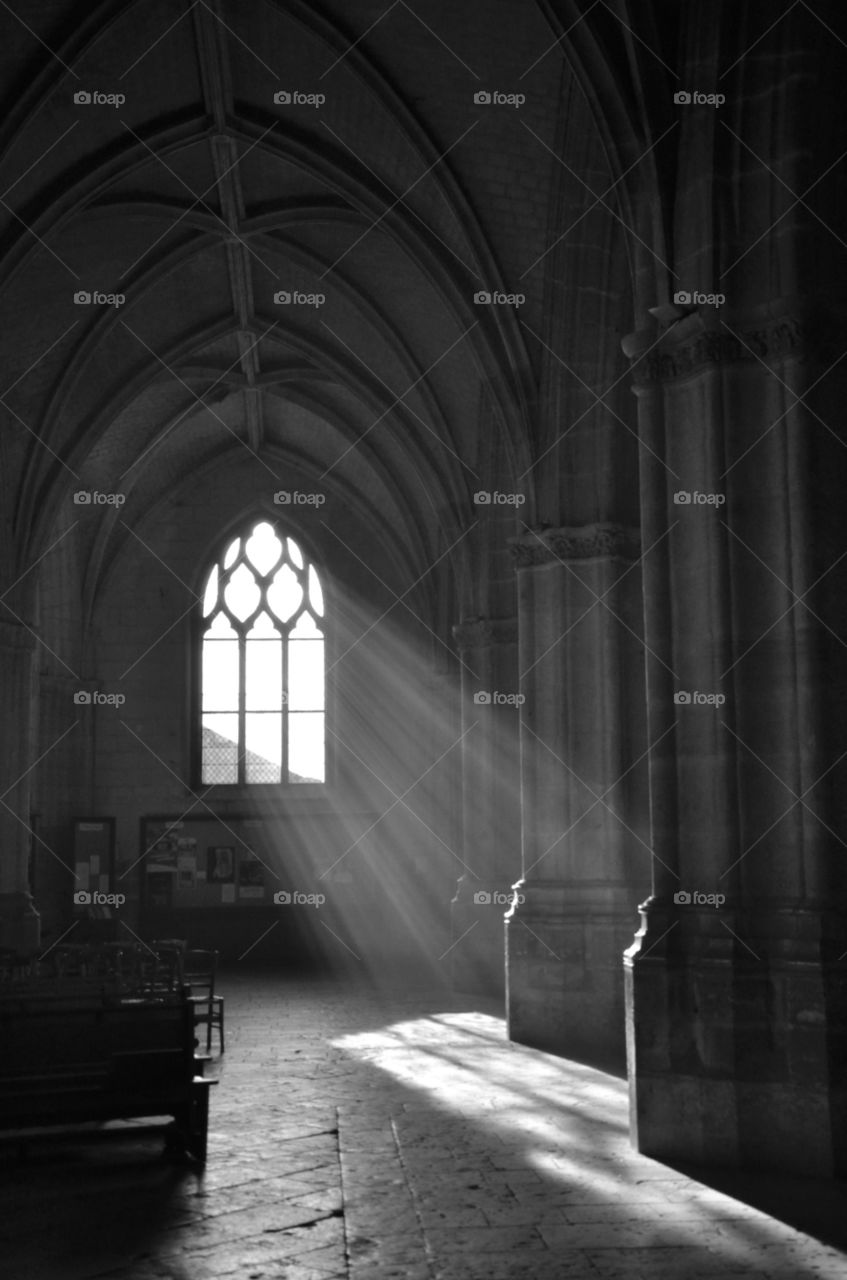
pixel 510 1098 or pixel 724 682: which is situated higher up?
pixel 724 682

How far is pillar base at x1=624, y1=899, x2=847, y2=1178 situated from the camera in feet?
25.5

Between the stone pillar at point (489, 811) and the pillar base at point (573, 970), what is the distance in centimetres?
438

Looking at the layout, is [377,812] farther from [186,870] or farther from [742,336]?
[742,336]

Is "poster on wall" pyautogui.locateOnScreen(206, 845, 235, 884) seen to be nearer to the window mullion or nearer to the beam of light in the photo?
the beam of light

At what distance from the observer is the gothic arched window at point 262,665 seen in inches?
1059

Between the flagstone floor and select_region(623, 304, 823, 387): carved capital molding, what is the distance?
4.77m

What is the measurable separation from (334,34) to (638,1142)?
10330 millimetres

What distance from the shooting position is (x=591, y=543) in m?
13.5

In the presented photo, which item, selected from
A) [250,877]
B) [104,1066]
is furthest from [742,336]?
[250,877]

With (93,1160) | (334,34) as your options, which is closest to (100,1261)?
(93,1160)

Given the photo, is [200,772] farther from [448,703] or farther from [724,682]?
[724,682]

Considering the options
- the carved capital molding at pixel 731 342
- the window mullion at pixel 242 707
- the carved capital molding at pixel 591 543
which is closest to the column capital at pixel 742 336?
the carved capital molding at pixel 731 342

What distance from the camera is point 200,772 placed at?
26.8m

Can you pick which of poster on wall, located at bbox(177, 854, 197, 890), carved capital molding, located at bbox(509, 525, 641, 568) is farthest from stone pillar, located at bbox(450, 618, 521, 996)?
poster on wall, located at bbox(177, 854, 197, 890)
